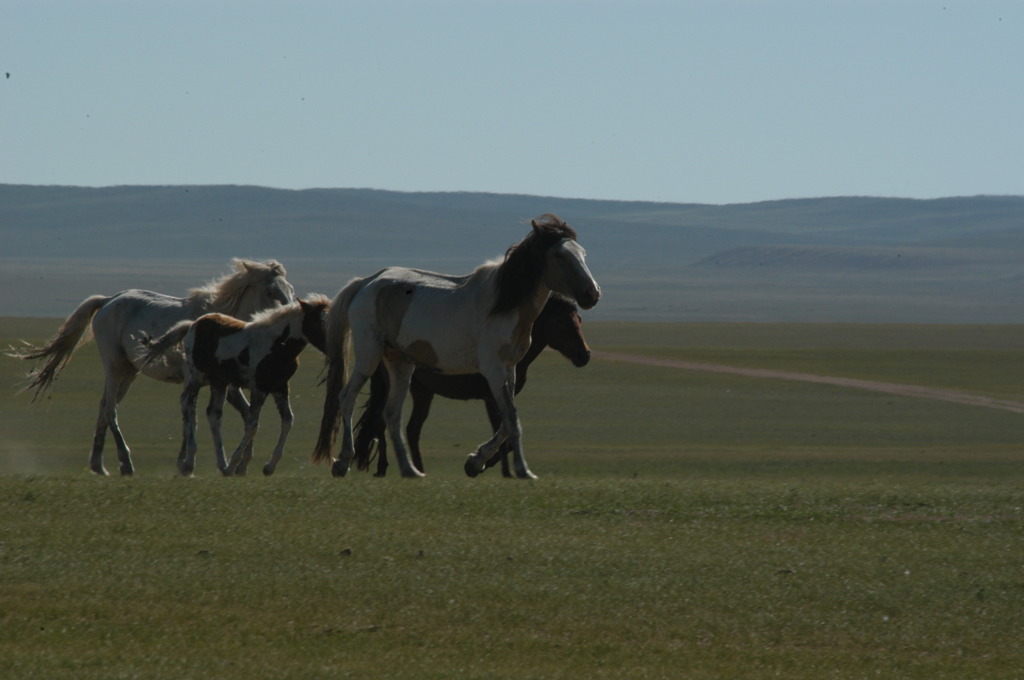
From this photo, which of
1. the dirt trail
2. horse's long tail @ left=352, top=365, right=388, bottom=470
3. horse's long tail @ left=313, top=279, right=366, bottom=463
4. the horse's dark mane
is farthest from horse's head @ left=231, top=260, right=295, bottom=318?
the dirt trail

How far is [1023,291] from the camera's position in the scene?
147250 millimetres

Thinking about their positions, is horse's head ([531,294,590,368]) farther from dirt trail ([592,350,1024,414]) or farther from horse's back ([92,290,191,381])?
dirt trail ([592,350,1024,414])

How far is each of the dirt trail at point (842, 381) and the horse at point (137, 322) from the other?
19401 millimetres

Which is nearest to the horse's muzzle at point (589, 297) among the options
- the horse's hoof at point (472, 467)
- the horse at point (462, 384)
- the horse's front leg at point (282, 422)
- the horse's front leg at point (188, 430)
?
the horse's hoof at point (472, 467)

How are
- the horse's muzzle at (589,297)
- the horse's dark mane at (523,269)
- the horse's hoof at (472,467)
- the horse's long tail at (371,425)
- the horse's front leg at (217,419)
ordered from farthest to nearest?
the horse's long tail at (371,425), the horse's front leg at (217,419), the horse's hoof at (472,467), the horse's dark mane at (523,269), the horse's muzzle at (589,297)

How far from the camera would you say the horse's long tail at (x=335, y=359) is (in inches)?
513

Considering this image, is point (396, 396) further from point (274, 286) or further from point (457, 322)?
point (274, 286)

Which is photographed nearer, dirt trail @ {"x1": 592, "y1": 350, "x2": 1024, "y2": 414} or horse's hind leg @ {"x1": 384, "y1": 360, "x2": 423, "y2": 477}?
horse's hind leg @ {"x1": 384, "y1": 360, "x2": 423, "y2": 477}

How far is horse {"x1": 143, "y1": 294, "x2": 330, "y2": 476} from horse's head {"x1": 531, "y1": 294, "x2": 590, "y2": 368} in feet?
6.78

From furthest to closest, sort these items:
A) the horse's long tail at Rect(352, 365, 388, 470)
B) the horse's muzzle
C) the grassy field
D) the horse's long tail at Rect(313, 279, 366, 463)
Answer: the horse's long tail at Rect(352, 365, 388, 470) → the horse's long tail at Rect(313, 279, 366, 463) → the horse's muzzle → the grassy field

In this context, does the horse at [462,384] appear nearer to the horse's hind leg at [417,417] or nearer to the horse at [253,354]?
the horse's hind leg at [417,417]

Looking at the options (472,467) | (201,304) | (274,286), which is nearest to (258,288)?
(274,286)

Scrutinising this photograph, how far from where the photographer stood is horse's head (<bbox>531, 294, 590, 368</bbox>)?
14.0m

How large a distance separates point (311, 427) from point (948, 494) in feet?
52.3
